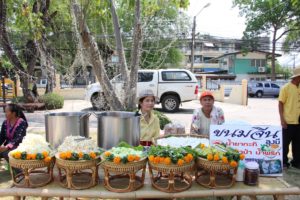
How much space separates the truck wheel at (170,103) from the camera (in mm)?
11859

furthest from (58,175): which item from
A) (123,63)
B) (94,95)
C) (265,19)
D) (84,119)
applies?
(265,19)

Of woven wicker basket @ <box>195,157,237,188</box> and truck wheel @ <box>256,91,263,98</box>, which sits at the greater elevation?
woven wicker basket @ <box>195,157,237,188</box>

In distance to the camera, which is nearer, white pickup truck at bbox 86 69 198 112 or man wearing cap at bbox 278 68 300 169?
man wearing cap at bbox 278 68 300 169

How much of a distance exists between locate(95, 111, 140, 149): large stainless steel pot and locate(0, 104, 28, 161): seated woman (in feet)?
5.59

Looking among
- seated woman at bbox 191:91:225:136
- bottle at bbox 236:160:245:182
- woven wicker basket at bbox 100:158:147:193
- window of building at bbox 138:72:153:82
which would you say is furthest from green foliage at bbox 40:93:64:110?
bottle at bbox 236:160:245:182

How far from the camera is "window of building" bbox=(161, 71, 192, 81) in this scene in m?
11.8

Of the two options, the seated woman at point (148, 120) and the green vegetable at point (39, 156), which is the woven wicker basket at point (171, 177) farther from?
the seated woman at point (148, 120)

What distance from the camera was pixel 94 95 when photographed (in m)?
12.2

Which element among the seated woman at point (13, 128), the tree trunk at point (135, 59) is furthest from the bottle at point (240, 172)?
the tree trunk at point (135, 59)

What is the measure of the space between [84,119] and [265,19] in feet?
101

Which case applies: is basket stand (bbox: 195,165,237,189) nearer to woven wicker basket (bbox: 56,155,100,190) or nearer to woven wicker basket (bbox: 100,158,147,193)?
woven wicker basket (bbox: 100,158,147,193)

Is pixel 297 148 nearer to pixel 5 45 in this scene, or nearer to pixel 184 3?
pixel 184 3

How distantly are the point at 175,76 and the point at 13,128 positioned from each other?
8696 millimetres

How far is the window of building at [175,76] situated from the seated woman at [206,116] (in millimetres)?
8575
